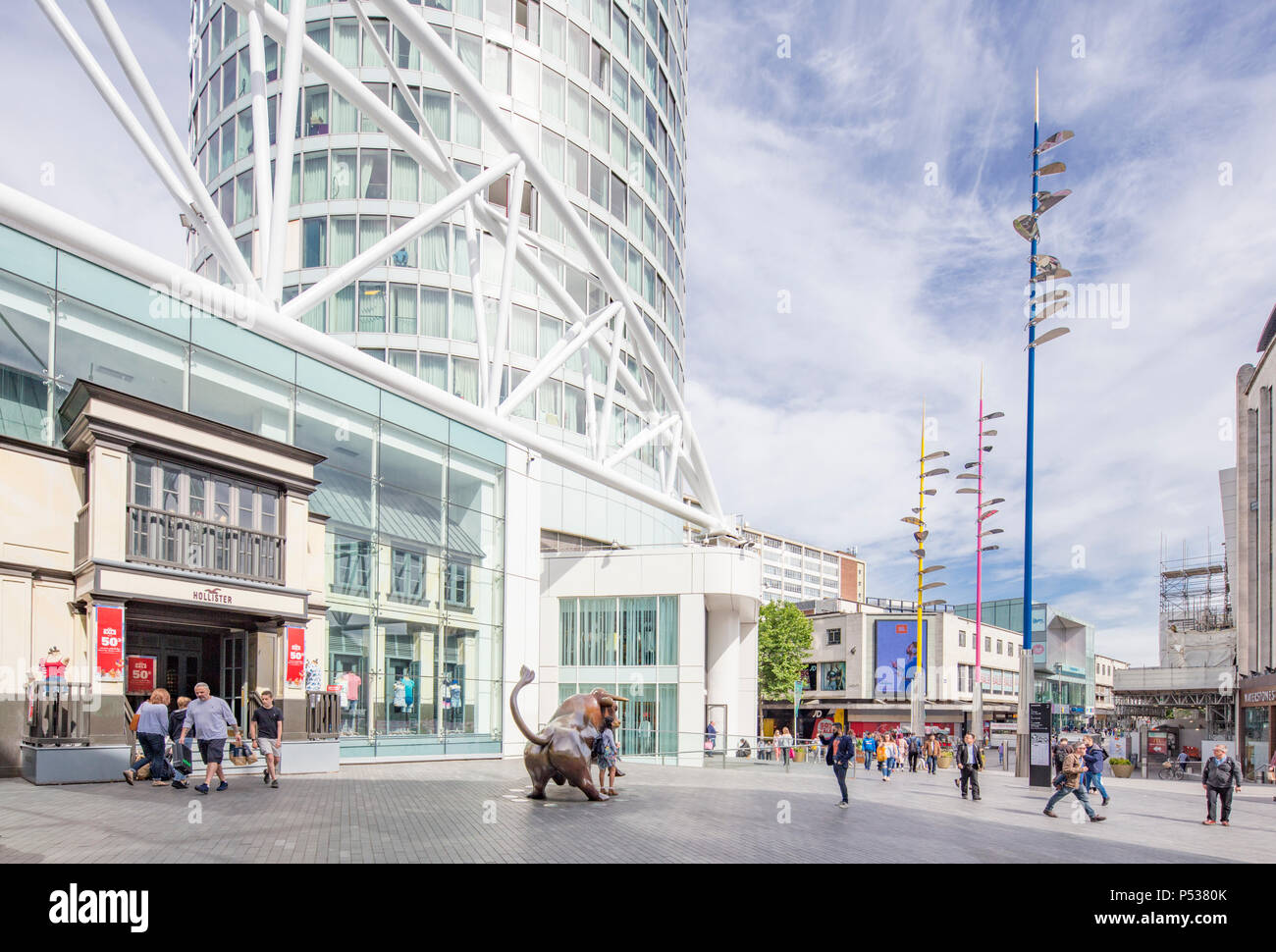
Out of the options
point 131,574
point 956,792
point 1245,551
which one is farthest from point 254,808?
point 1245,551

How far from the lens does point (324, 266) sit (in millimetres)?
37875

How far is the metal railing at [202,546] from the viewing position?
57.4ft

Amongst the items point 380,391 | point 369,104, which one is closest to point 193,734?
point 380,391

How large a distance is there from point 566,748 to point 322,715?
21.2ft

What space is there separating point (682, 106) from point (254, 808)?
48540 mm

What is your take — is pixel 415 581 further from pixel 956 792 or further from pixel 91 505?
pixel 956 792

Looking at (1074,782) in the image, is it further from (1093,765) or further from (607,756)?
(607,756)

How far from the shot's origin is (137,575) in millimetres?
17125

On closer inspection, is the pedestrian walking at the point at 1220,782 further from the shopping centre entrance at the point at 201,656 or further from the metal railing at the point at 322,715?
the shopping centre entrance at the point at 201,656

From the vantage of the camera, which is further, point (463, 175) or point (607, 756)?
point (463, 175)

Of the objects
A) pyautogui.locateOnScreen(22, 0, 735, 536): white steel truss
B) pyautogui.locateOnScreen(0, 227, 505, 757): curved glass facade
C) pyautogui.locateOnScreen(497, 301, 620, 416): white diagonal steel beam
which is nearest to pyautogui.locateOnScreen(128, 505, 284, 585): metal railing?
pyautogui.locateOnScreen(0, 227, 505, 757): curved glass facade

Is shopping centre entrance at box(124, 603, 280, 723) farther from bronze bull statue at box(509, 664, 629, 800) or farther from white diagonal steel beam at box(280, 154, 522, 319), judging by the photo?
white diagonal steel beam at box(280, 154, 522, 319)

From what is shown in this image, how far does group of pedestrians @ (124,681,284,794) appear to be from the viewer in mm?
14562

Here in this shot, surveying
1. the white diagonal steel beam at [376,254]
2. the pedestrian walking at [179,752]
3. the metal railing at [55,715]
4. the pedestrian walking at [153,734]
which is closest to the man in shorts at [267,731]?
the pedestrian walking at [179,752]
